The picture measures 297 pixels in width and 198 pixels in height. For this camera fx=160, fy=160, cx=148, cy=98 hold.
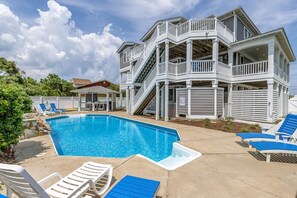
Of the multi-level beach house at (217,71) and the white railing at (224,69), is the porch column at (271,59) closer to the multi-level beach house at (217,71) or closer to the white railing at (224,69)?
the multi-level beach house at (217,71)

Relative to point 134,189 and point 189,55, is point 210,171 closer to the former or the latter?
point 134,189

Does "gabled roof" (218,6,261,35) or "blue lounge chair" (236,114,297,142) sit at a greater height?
"gabled roof" (218,6,261,35)

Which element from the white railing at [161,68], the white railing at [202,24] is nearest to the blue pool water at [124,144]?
the white railing at [161,68]

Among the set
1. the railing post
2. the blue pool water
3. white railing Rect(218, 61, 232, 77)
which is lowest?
the blue pool water

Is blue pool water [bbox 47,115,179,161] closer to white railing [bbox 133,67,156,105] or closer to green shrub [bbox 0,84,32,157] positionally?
green shrub [bbox 0,84,32,157]

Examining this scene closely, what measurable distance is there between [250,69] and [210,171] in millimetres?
12211

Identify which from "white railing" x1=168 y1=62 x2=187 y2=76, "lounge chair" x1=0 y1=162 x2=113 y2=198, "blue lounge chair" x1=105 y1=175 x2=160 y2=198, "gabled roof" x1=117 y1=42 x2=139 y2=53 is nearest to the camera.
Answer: "lounge chair" x1=0 y1=162 x2=113 y2=198

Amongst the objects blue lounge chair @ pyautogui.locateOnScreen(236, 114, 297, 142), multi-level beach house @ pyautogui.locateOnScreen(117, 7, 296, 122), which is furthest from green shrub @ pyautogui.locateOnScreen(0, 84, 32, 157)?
multi-level beach house @ pyautogui.locateOnScreen(117, 7, 296, 122)

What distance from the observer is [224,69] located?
1345 cm

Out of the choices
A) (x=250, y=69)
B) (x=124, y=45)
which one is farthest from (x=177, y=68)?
(x=124, y=45)

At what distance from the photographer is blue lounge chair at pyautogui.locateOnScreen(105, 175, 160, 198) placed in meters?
2.48

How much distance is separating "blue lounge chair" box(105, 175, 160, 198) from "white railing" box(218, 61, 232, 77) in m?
12.2

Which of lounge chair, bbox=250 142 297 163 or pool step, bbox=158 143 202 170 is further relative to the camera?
pool step, bbox=158 143 202 170

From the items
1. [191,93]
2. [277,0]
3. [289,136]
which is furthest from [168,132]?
[277,0]
